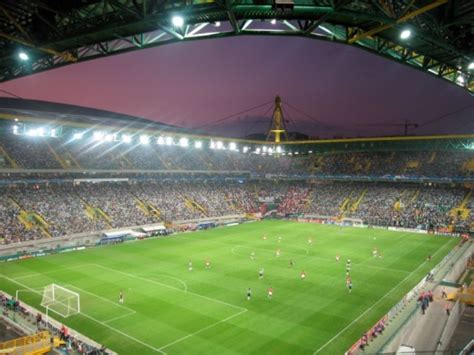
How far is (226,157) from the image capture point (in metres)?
85.1

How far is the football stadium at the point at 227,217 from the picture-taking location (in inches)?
306

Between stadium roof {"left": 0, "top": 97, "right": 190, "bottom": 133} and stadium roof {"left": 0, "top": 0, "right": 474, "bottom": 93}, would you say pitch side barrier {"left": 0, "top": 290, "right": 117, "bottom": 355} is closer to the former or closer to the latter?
stadium roof {"left": 0, "top": 0, "right": 474, "bottom": 93}

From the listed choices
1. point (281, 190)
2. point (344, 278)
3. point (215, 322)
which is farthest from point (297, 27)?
point (281, 190)

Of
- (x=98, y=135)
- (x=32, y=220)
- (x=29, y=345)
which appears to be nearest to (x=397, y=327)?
(x=29, y=345)

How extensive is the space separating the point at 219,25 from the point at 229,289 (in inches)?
1030

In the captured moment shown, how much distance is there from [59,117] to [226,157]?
1598 inches

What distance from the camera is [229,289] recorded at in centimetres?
3073

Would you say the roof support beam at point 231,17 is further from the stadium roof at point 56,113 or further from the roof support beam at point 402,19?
the stadium roof at point 56,113

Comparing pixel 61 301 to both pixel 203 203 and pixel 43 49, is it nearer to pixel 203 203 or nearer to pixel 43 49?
pixel 43 49

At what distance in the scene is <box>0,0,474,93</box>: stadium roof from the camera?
6.49m

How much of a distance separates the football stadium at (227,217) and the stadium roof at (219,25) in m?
0.04

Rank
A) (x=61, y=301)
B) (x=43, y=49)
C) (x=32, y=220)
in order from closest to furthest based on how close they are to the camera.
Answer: (x=43, y=49) → (x=61, y=301) → (x=32, y=220)

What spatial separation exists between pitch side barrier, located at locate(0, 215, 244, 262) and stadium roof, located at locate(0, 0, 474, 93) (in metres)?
36.8

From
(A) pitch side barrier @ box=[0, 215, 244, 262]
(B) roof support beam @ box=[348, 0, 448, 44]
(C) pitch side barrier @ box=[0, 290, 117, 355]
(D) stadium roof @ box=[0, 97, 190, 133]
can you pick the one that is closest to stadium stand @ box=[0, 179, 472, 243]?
(A) pitch side barrier @ box=[0, 215, 244, 262]
